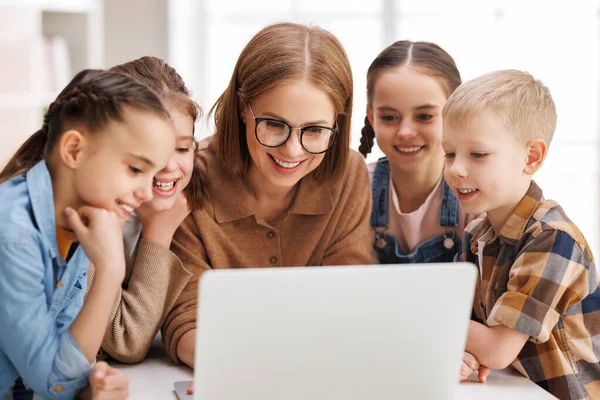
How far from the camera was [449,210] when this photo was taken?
1.76 meters

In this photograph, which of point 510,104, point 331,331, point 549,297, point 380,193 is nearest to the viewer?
point 331,331

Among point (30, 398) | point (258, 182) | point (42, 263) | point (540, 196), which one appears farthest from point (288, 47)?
point (30, 398)

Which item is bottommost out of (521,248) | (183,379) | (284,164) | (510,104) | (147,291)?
(183,379)

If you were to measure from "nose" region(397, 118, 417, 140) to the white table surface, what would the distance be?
588 millimetres

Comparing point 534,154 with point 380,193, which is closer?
point 534,154

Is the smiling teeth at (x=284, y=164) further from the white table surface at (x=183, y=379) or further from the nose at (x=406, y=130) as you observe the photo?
the white table surface at (x=183, y=379)

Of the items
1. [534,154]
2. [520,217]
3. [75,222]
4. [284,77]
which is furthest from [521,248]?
[75,222]

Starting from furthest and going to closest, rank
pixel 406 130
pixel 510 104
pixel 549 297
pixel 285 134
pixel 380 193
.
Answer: pixel 380 193 < pixel 406 130 < pixel 285 134 < pixel 510 104 < pixel 549 297

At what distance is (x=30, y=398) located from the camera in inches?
47.6

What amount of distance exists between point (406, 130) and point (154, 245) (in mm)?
650

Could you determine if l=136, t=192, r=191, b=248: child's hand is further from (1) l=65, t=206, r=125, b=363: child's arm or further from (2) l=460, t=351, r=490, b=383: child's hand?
(2) l=460, t=351, r=490, b=383: child's hand

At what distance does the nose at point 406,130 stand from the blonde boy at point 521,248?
298 millimetres

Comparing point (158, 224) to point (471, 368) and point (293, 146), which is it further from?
point (471, 368)

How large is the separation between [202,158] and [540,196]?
70 cm
